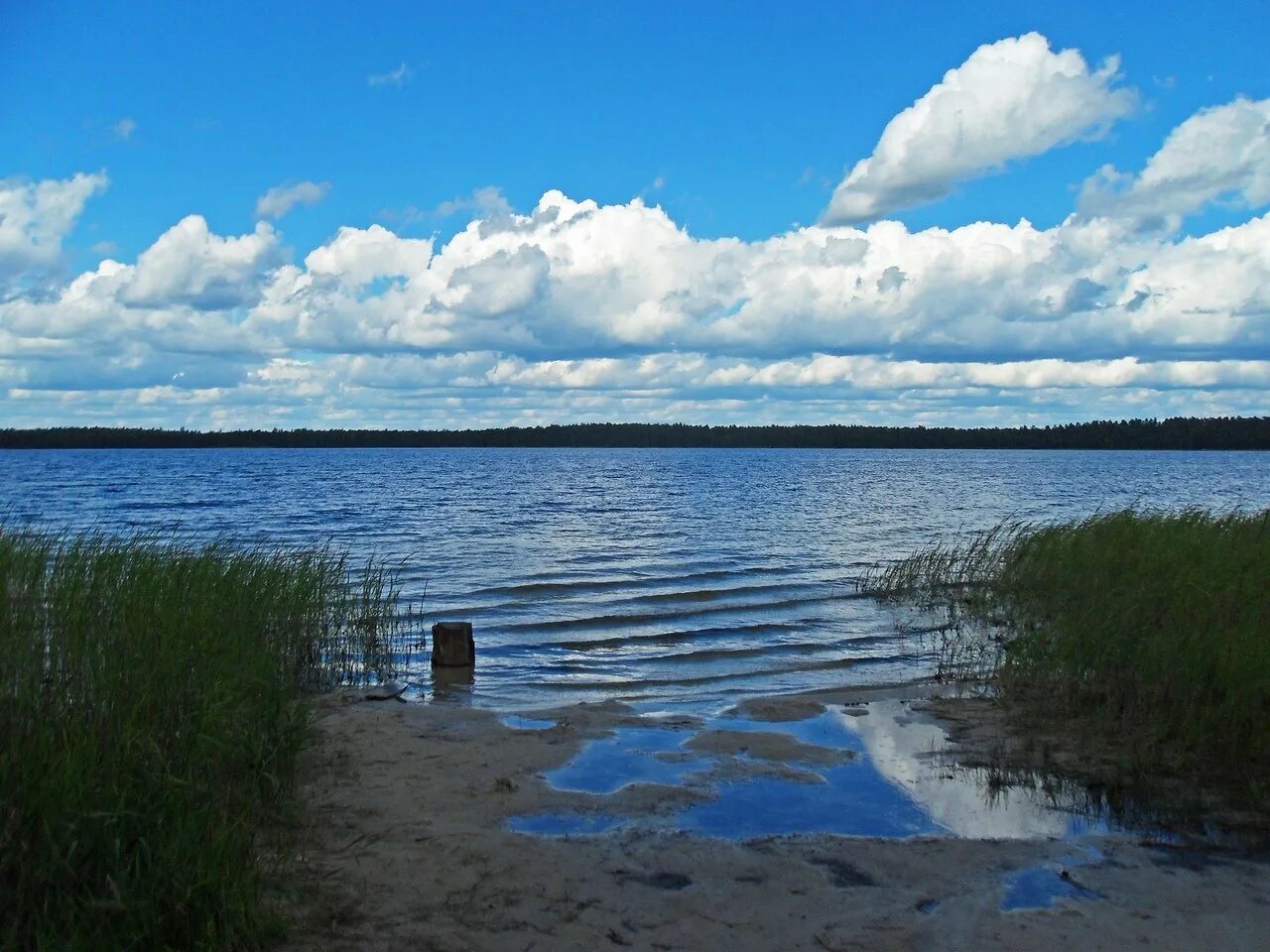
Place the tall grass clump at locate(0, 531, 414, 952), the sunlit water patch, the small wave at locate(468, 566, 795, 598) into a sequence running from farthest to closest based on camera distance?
the small wave at locate(468, 566, 795, 598)
the sunlit water patch
the tall grass clump at locate(0, 531, 414, 952)

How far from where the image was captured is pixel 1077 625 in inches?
405

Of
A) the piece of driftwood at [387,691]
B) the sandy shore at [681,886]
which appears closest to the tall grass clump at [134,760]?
the sandy shore at [681,886]

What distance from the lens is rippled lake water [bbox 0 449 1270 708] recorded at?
1422 cm

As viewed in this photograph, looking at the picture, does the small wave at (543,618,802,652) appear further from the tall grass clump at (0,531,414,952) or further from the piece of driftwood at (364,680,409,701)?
the tall grass clump at (0,531,414,952)

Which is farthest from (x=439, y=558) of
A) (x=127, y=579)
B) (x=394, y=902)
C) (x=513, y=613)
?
(x=394, y=902)

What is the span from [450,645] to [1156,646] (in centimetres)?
848

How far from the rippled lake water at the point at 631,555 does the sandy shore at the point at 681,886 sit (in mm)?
4876

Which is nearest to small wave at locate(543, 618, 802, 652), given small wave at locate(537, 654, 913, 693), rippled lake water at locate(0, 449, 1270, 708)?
rippled lake water at locate(0, 449, 1270, 708)

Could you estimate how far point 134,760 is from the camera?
532 centimetres

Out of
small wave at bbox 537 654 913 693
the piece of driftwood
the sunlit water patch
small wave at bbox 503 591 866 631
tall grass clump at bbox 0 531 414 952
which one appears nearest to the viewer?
tall grass clump at bbox 0 531 414 952

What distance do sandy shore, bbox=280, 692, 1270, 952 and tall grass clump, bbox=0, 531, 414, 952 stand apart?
498 millimetres

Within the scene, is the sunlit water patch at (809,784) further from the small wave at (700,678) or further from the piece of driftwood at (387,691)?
the piece of driftwood at (387,691)

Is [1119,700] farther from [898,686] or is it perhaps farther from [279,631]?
[279,631]

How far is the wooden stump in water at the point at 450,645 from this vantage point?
1352 centimetres
